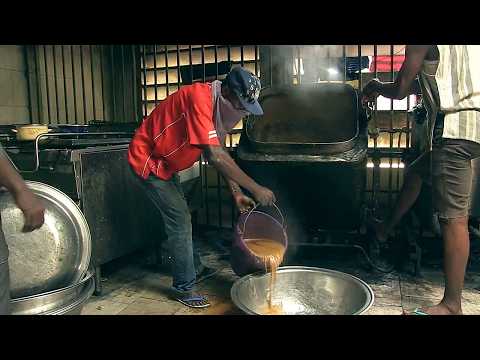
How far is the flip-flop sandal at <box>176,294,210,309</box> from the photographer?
365 cm

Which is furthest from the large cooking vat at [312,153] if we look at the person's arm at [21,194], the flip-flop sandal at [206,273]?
the person's arm at [21,194]

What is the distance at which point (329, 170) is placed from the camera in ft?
12.8

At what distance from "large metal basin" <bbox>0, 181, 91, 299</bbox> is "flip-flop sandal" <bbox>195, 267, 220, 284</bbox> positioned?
1389 millimetres

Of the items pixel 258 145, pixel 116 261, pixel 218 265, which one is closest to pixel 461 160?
pixel 258 145

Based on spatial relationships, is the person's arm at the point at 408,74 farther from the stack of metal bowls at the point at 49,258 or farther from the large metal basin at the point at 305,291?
the stack of metal bowls at the point at 49,258

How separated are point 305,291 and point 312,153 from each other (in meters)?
1.18

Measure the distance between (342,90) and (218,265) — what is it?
2.25 metres

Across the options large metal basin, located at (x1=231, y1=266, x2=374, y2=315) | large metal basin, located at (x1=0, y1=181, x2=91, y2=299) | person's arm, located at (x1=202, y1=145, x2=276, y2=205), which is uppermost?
person's arm, located at (x1=202, y1=145, x2=276, y2=205)

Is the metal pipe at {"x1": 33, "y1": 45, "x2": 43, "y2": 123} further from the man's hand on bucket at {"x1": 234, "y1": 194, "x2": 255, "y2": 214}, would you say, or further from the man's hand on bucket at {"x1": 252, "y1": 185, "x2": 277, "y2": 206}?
the man's hand on bucket at {"x1": 252, "y1": 185, "x2": 277, "y2": 206}

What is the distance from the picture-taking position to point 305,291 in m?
3.45

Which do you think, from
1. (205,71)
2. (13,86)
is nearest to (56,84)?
(13,86)

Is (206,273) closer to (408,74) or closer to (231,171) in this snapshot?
(231,171)

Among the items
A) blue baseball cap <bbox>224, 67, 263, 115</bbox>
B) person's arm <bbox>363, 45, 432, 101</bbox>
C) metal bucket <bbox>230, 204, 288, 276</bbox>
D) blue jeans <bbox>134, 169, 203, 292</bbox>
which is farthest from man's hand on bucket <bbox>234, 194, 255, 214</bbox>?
person's arm <bbox>363, 45, 432, 101</bbox>

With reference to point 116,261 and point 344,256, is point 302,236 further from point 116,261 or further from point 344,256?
point 116,261
